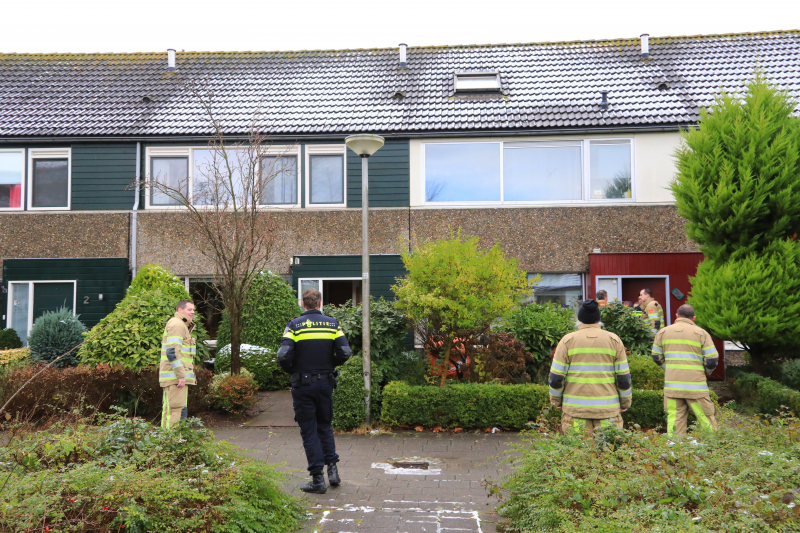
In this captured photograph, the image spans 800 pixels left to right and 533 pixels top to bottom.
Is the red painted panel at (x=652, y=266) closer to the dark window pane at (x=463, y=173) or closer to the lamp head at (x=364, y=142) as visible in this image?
the dark window pane at (x=463, y=173)

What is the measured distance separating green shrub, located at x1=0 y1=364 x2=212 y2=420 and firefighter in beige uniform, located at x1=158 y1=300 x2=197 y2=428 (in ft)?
3.36

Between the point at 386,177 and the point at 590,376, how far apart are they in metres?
8.45

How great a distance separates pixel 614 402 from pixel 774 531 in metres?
2.18

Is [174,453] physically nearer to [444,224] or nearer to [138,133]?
[444,224]

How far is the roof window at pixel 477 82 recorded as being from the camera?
46.9 feet

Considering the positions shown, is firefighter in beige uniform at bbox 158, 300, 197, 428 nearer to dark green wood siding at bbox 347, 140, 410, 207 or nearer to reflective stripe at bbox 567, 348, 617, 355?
reflective stripe at bbox 567, 348, 617, 355

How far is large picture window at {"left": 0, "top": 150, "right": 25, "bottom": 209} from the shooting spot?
13484 millimetres

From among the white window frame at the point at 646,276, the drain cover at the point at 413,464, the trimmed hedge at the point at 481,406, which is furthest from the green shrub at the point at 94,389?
the white window frame at the point at 646,276

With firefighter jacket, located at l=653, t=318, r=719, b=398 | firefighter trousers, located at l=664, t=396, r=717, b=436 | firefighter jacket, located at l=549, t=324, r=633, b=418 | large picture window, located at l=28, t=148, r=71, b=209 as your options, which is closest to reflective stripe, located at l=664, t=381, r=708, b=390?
firefighter jacket, located at l=653, t=318, r=719, b=398

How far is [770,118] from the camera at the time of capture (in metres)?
9.97

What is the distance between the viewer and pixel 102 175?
526 inches

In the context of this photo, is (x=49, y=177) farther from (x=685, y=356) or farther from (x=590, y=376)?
(x=685, y=356)

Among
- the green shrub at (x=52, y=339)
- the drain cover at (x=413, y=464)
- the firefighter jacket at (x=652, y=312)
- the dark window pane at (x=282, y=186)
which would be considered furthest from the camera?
the dark window pane at (x=282, y=186)

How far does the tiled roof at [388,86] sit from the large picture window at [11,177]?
50 centimetres
